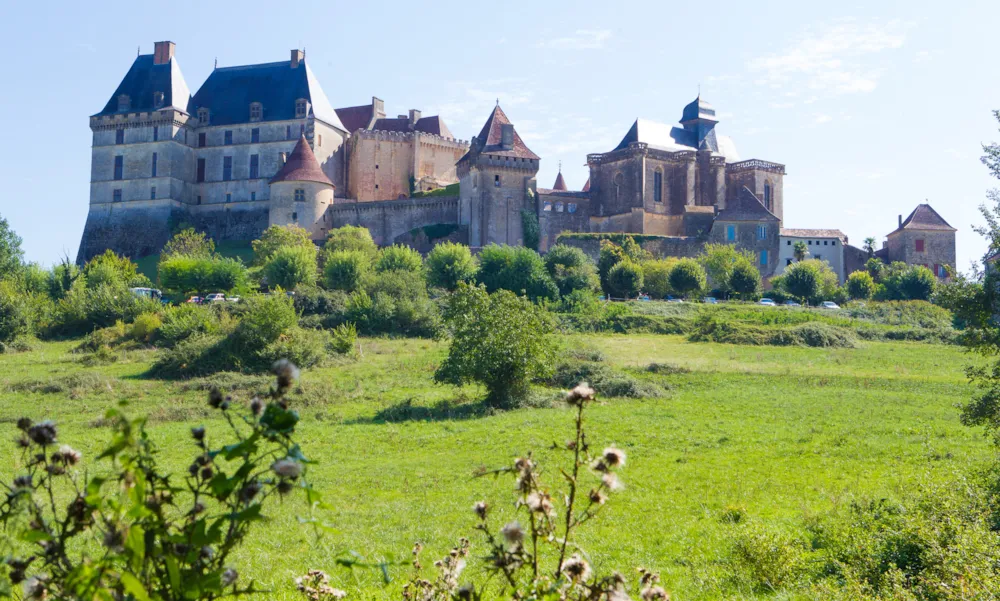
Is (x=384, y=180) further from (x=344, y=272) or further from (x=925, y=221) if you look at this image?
(x=925, y=221)

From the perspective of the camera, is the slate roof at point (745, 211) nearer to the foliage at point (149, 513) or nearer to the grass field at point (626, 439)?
the grass field at point (626, 439)

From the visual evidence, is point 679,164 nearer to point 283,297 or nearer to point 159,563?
point 283,297

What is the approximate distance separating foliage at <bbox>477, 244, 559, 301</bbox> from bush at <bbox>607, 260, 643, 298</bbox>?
17.4 feet

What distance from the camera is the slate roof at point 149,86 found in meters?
66.6

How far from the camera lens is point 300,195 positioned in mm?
61250

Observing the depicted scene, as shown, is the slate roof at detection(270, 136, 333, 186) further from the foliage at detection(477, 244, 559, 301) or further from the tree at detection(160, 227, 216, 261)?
the foliage at detection(477, 244, 559, 301)

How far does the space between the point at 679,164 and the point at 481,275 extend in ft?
72.2

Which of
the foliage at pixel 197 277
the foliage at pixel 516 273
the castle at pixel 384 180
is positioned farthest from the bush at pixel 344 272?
the castle at pixel 384 180

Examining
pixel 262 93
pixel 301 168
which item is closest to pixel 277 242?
pixel 301 168

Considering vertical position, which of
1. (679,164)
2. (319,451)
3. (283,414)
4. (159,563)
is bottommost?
(319,451)

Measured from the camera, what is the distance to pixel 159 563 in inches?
120

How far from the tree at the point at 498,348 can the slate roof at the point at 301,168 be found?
37.7 metres

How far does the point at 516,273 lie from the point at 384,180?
24.5 m

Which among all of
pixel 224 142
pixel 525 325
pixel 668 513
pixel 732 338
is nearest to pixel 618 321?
pixel 732 338
